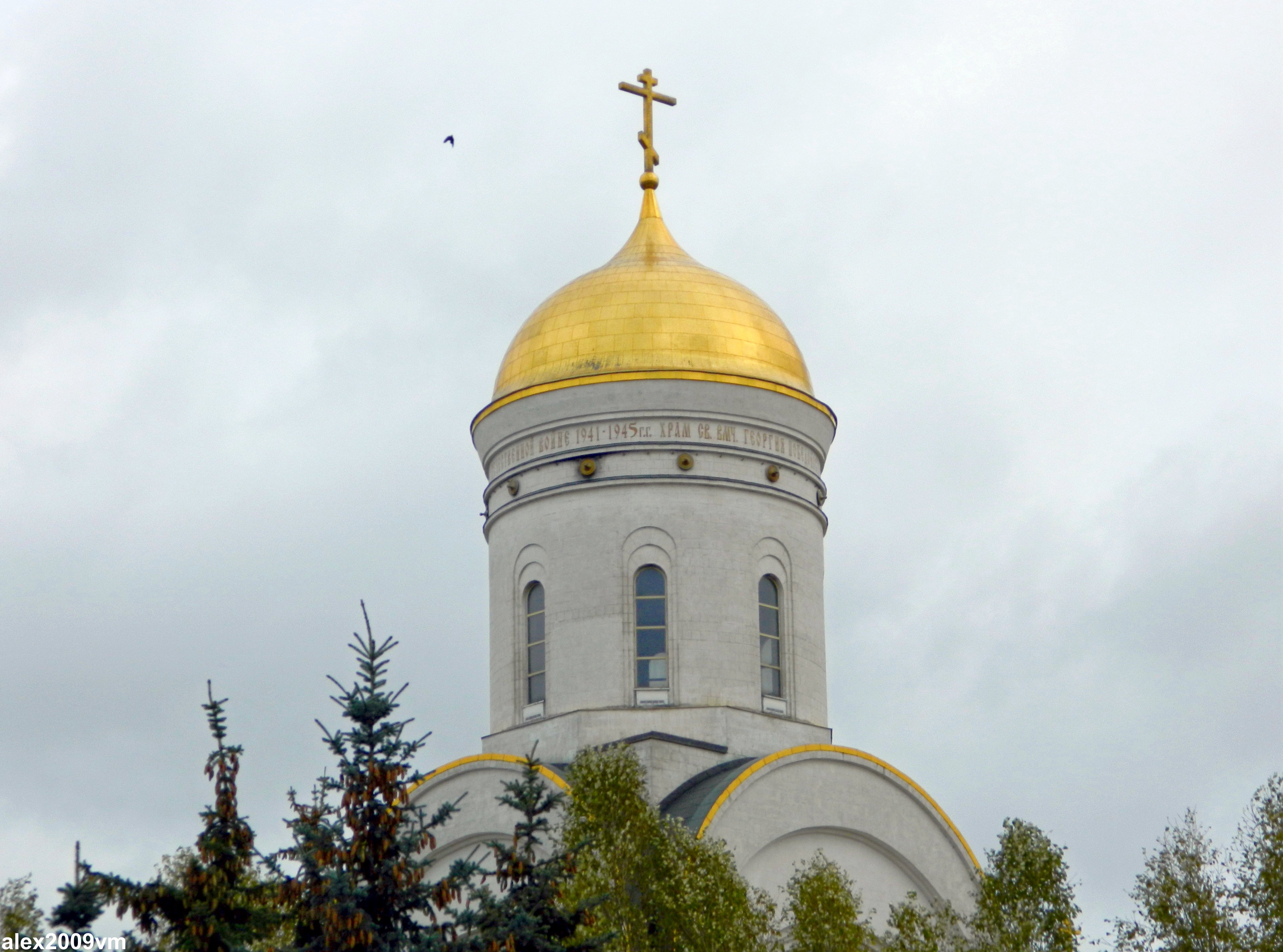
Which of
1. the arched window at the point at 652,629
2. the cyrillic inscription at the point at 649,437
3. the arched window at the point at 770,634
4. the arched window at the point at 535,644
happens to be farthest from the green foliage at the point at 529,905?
the cyrillic inscription at the point at 649,437

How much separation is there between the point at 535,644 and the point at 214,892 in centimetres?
943

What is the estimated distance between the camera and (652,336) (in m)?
25.1

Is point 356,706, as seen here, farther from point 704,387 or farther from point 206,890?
point 704,387

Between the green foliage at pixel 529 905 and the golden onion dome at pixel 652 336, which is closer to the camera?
the green foliage at pixel 529 905

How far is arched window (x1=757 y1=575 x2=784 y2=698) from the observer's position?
24.6m

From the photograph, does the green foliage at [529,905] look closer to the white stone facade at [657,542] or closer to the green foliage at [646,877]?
the green foliage at [646,877]

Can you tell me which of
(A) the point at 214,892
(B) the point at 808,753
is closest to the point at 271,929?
(A) the point at 214,892

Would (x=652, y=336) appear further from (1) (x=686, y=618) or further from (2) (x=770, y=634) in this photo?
(2) (x=770, y=634)

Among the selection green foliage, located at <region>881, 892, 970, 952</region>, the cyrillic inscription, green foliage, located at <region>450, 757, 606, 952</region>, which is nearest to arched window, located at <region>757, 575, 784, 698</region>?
the cyrillic inscription

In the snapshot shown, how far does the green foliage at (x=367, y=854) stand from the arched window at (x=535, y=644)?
897cm

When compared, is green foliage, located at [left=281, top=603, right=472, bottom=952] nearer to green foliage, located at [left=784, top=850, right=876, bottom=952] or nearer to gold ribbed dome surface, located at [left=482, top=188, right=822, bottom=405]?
green foliage, located at [left=784, top=850, right=876, bottom=952]

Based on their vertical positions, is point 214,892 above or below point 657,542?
below

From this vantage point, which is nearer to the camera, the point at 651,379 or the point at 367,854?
the point at 367,854

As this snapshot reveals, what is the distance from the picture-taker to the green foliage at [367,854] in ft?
49.9
